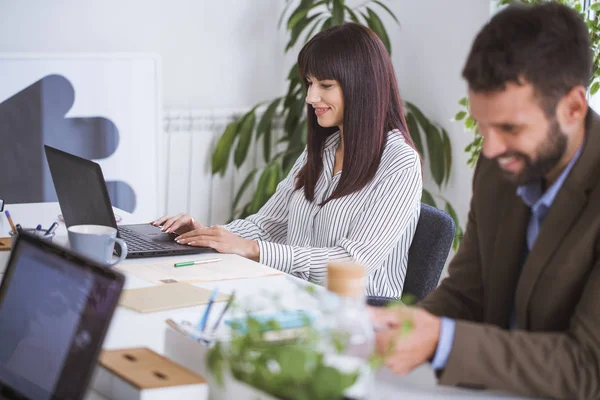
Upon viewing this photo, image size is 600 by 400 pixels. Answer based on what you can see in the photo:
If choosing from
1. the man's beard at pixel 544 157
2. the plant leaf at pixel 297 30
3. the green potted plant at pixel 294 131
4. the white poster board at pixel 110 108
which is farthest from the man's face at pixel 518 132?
the plant leaf at pixel 297 30

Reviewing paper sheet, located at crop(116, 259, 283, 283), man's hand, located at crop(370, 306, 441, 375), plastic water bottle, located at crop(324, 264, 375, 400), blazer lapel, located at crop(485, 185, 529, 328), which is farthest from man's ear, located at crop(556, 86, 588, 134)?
paper sheet, located at crop(116, 259, 283, 283)

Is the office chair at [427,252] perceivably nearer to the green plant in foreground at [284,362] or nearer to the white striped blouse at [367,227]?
the white striped blouse at [367,227]

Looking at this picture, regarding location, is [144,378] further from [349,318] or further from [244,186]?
[244,186]

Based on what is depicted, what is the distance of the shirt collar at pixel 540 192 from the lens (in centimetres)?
143

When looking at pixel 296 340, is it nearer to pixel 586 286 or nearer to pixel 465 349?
pixel 465 349

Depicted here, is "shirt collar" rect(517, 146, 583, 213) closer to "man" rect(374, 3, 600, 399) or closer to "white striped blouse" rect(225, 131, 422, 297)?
"man" rect(374, 3, 600, 399)

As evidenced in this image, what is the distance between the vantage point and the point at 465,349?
4.21 ft

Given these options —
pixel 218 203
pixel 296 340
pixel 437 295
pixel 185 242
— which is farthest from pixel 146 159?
pixel 296 340

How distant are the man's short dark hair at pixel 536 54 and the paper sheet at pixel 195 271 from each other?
785 millimetres

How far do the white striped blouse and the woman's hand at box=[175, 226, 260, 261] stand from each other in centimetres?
3

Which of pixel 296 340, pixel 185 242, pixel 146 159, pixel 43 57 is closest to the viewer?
pixel 296 340

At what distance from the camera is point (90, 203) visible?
2029 millimetres

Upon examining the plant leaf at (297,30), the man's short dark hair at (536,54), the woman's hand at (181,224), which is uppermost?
the plant leaf at (297,30)

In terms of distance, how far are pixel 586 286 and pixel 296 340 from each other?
602 mm
